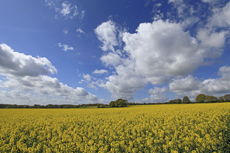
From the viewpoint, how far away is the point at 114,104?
85.9 m

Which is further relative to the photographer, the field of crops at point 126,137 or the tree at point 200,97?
the tree at point 200,97

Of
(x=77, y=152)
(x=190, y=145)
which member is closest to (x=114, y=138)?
(x=77, y=152)

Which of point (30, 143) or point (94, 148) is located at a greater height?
point (94, 148)

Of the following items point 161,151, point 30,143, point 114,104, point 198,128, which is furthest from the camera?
point 114,104

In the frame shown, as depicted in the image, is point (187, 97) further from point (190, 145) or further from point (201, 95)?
point (190, 145)

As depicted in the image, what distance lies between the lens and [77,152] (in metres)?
6.16

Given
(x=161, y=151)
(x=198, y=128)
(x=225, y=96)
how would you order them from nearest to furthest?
(x=161, y=151), (x=198, y=128), (x=225, y=96)

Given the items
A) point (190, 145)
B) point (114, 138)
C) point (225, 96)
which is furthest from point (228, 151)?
point (225, 96)

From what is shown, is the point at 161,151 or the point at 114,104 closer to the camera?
the point at 161,151

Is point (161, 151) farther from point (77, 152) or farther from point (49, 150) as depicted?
point (49, 150)

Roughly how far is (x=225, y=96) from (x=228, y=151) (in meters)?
144

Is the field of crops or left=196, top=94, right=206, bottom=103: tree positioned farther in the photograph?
left=196, top=94, right=206, bottom=103: tree

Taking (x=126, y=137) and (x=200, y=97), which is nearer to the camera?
(x=126, y=137)

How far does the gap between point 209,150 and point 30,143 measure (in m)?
11.7
